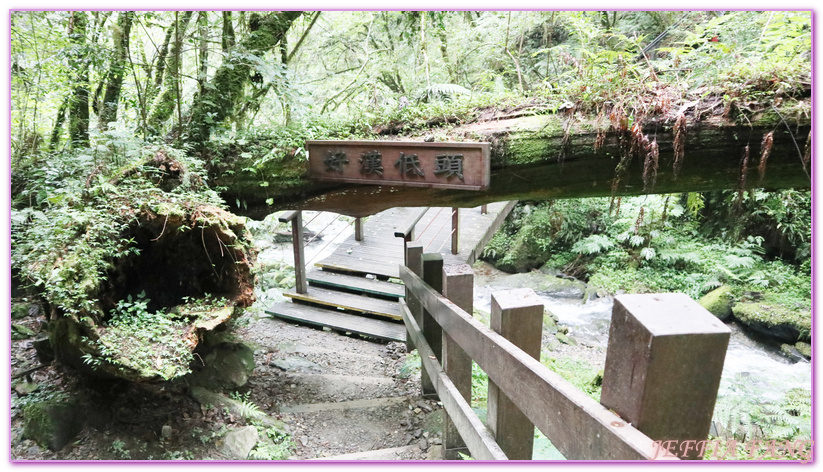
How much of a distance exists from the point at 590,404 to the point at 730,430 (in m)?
4.60

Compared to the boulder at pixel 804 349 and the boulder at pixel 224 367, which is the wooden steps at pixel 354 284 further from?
the boulder at pixel 804 349

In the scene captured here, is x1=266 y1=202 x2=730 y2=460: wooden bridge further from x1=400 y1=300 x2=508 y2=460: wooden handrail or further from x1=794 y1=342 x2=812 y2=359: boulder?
x1=794 y1=342 x2=812 y2=359: boulder

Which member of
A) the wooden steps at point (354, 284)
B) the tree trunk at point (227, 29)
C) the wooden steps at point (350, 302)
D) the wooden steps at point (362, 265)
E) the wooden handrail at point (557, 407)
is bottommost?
the wooden steps at point (350, 302)

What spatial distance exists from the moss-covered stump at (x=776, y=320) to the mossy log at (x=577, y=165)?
21.3 feet

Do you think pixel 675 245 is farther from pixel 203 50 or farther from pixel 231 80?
pixel 203 50

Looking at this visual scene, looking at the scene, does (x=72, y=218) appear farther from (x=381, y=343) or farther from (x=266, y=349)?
(x=381, y=343)

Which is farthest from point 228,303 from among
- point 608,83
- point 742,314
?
point 742,314

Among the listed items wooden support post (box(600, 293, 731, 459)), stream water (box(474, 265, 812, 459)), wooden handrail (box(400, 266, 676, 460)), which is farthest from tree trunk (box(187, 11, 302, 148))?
wooden support post (box(600, 293, 731, 459))

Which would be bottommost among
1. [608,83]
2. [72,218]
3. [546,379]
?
[546,379]

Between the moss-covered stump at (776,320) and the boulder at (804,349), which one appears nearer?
the boulder at (804,349)

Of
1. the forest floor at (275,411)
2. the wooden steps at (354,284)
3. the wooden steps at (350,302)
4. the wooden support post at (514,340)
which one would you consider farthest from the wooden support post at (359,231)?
the wooden support post at (514,340)

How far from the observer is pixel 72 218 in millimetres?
2951

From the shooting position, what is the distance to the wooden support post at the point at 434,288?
353 cm

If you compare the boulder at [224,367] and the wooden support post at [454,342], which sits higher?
the wooden support post at [454,342]
